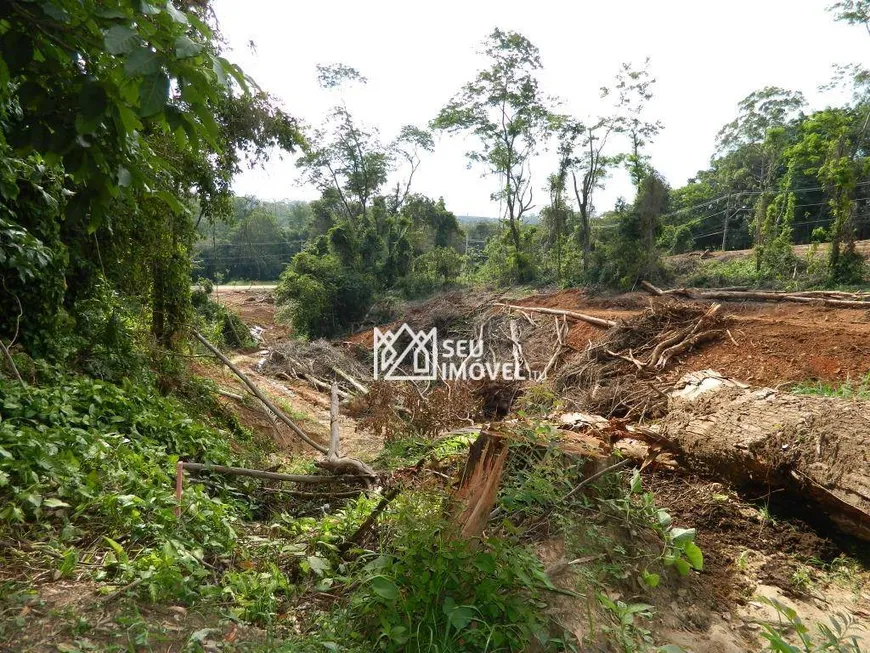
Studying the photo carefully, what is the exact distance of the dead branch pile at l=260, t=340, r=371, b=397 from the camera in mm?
12008

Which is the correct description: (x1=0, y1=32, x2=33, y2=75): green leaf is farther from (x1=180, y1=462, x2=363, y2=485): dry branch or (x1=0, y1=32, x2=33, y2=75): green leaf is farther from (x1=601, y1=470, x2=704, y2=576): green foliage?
(x1=601, y1=470, x2=704, y2=576): green foliage

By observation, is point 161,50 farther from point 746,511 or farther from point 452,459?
point 746,511

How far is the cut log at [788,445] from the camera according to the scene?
2.48m

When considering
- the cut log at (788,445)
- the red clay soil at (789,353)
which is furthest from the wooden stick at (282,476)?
the red clay soil at (789,353)

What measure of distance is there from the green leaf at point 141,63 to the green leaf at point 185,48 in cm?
7

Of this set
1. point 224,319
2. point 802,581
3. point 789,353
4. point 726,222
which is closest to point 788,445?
point 802,581

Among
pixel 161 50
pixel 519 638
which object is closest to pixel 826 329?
pixel 519 638

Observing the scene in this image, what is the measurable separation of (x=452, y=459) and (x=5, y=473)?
2180mm

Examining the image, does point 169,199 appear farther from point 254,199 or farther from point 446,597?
point 254,199

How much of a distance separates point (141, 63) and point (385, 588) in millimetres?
1681

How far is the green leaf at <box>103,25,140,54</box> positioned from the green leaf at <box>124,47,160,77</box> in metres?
0.03

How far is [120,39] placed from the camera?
1.11 metres

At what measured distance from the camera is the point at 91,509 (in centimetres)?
225

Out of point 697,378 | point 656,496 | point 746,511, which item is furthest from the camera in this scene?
point 697,378
